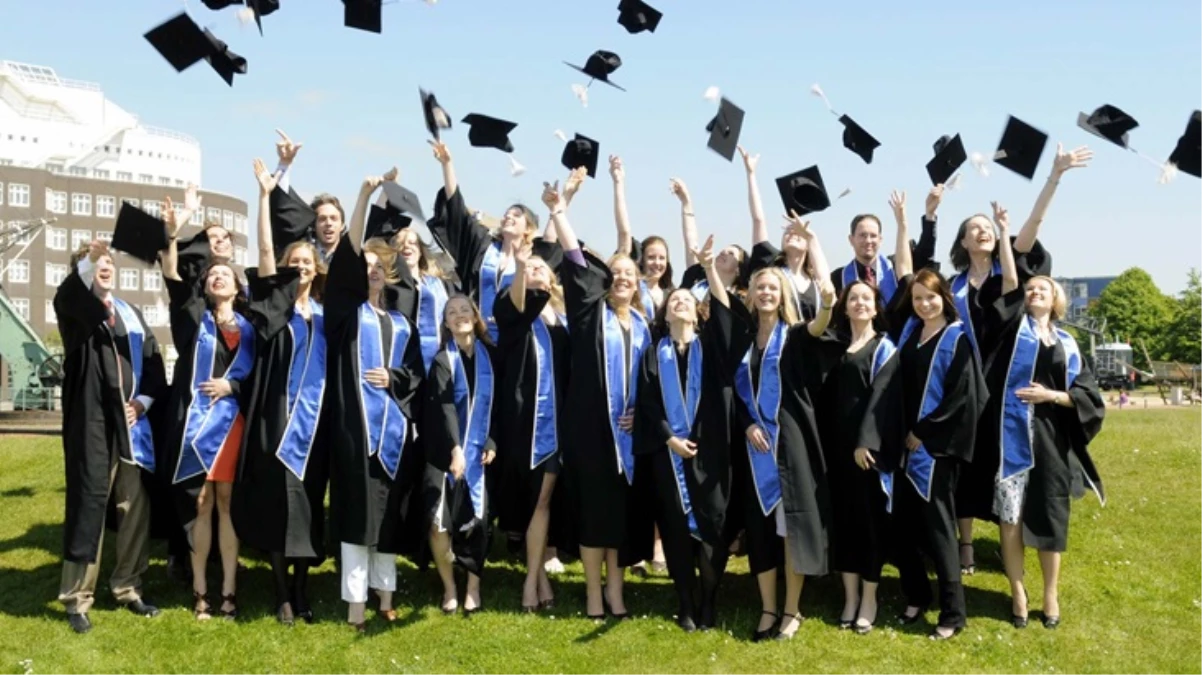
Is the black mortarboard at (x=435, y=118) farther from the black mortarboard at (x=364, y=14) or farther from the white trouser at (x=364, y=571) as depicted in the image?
the white trouser at (x=364, y=571)

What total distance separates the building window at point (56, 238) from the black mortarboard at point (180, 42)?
52730mm

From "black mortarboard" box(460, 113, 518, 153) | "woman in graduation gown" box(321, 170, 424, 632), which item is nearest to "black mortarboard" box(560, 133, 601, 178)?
"black mortarboard" box(460, 113, 518, 153)

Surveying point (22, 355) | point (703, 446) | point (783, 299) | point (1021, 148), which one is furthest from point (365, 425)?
point (22, 355)

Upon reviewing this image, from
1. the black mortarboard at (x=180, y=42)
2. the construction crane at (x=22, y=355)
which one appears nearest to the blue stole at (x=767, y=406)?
the black mortarboard at (x=180, y=42)

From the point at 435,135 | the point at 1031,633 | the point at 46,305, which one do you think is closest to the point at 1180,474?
the point at 1031,633

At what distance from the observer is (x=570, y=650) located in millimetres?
5750

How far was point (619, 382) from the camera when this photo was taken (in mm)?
6172

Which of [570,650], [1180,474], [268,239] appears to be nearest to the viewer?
[570,650]

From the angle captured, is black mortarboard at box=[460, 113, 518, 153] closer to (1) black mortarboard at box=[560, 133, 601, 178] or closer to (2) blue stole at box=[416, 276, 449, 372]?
(1) black mortarboard at box=[560, 133, 601, 178]

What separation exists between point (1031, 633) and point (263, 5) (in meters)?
6.21

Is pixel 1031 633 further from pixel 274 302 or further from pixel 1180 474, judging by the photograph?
pixel 274 302

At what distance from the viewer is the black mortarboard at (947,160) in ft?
24.4

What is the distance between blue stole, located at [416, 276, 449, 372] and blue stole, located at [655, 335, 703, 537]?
1398mm

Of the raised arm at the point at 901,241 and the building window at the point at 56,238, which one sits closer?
the raised arm at the point at 901,241
